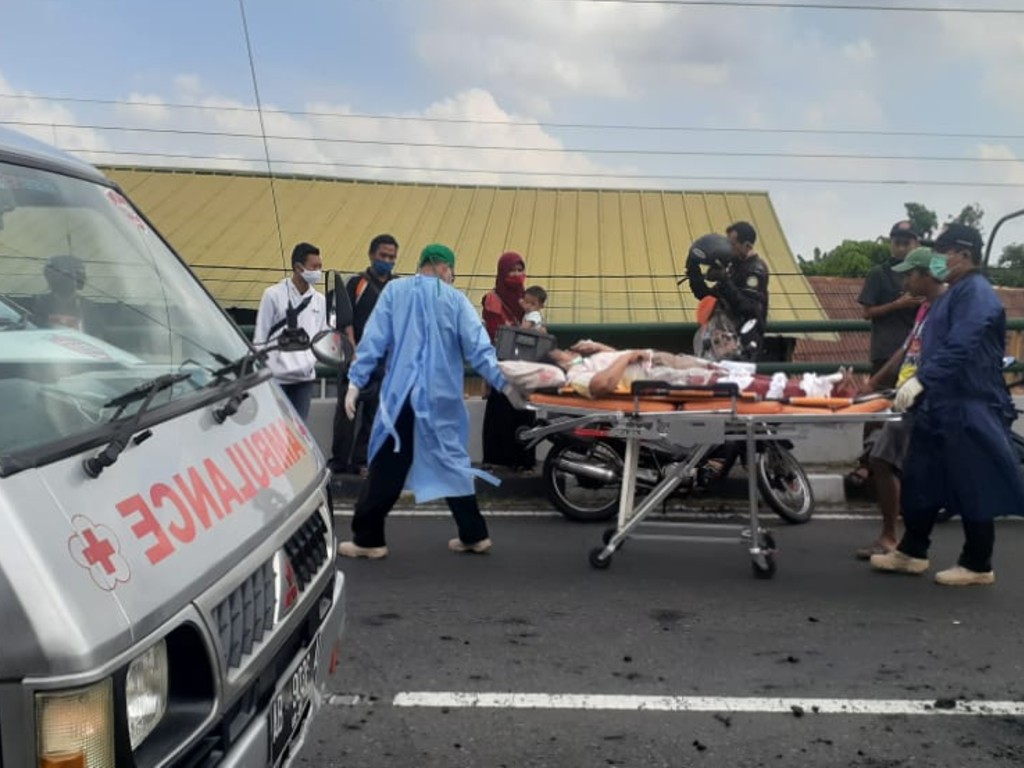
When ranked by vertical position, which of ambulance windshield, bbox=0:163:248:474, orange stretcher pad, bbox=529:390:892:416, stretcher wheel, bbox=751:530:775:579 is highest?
ambulance windshield, bbox=0:163:248:474

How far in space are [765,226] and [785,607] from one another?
22.9 meters

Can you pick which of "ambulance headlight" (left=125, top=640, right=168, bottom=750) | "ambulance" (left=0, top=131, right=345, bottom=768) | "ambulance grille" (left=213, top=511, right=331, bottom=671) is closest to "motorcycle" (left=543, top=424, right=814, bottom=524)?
"ambulance" (left=0, top=131, right=345, bottom=768)

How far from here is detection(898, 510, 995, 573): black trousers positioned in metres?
5.32

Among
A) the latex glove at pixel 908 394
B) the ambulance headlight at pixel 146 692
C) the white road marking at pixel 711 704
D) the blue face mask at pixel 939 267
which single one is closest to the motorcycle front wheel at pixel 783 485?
the latex glove at pixel 908 394

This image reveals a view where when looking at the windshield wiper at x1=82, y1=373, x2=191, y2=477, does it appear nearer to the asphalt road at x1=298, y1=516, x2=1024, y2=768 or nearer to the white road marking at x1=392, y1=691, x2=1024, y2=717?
the asphalt road at x1=298, y1=516, x2=1024, y2=768

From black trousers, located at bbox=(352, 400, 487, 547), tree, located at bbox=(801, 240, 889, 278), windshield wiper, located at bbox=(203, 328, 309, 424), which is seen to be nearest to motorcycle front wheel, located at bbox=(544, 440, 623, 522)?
black trousers, located at bbox=(352, 400, 487, 547)

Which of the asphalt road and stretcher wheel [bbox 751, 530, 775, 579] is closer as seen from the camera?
the asphalt road

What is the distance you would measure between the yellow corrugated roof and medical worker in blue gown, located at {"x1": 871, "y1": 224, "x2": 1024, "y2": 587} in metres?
17.2

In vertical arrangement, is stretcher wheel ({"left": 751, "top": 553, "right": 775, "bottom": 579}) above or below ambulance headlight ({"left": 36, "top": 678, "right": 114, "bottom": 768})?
below

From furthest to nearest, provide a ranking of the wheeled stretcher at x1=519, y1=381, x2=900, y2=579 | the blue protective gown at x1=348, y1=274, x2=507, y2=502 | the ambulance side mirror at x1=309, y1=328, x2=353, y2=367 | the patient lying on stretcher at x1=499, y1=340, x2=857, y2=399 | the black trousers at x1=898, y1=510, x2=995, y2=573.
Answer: the blue protective gown at x1=348, y1=274, x2=507, y2=502, the black trousers at x1=898, y1=510, x2=995, y2=573, the patient lying on stretcher at x1=499, y1=340, x2=857, y2=399, the wheeled stretcher at x1=519, y1=381, x2=900, y2=579, the ambulance side mirror at x1=309, y1=328, x2=353, y2=367

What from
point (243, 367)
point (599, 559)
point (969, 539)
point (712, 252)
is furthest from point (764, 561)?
point (243, 367)

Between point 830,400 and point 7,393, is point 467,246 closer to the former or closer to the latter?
point 830,400

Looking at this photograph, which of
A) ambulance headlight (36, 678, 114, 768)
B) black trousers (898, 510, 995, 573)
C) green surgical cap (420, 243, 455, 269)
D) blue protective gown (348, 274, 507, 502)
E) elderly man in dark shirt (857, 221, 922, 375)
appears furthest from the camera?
elderly man in dark shirt (857, 221, 922, 375)

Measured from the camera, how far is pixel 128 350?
106 inches
